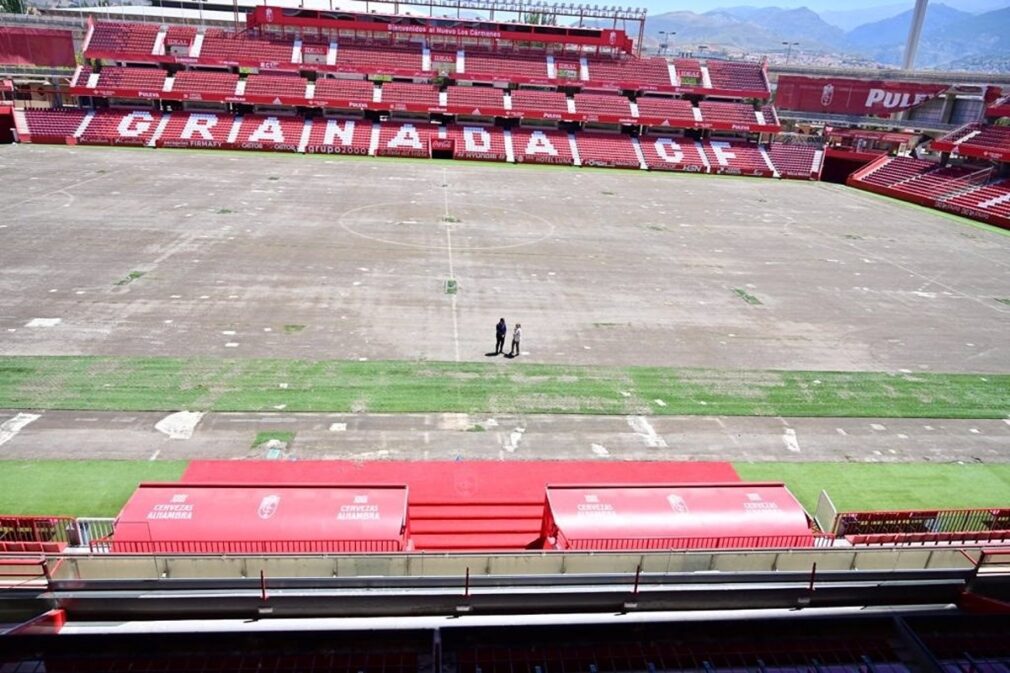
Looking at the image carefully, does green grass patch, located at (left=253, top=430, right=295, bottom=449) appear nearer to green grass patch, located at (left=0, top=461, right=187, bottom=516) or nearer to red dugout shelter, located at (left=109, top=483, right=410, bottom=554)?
green grass patch, located at (left=0, top=461, right=187, bottom=516)

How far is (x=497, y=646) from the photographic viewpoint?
863cm

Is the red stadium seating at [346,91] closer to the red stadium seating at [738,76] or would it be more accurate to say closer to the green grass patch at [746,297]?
the red stadium seating at [738,76]

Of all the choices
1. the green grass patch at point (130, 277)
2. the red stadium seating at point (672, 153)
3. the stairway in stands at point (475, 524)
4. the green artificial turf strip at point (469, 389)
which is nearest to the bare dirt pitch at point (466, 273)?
the green grass patch at point (130, 277)

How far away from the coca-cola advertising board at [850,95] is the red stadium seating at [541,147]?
33.9 m

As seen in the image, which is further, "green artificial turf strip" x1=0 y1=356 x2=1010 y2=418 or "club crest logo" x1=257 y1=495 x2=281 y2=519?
"green artificial turf strip" x1=0 y1=356 x2=1010 y2=418

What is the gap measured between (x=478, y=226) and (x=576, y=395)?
67.3ft

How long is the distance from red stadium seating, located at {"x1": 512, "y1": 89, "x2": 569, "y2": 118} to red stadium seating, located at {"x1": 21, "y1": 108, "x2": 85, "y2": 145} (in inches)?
1642

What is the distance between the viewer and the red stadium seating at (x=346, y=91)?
2559 inches

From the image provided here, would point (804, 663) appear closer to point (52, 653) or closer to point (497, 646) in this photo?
point (497, 646)

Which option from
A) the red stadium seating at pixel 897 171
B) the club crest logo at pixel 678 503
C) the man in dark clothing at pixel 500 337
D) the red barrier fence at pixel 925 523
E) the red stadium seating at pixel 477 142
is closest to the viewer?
the club crest logo at pixel 678 503

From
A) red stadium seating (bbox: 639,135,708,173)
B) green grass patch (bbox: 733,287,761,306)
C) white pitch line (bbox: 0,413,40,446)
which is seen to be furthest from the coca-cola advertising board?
white pitch line (bbox: 0,413,40,446)

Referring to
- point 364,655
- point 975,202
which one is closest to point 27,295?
point 364,655

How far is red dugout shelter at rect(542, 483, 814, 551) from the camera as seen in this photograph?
420 inches

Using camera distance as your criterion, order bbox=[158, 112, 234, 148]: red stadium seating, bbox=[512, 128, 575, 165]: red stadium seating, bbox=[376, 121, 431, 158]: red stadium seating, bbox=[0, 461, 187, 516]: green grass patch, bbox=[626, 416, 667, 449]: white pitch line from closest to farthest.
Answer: bbox=[0, 461, 187, 516]: green grass patch → bbox=[626, 416, 667, 449]: white pitch line → bbox=[158, 112, 234, 148]: red stadium seating → bbox=[376, 121, 431, 158]: red stadium seating → bbox=[512, 128, 575, 165]: red stadium seating
